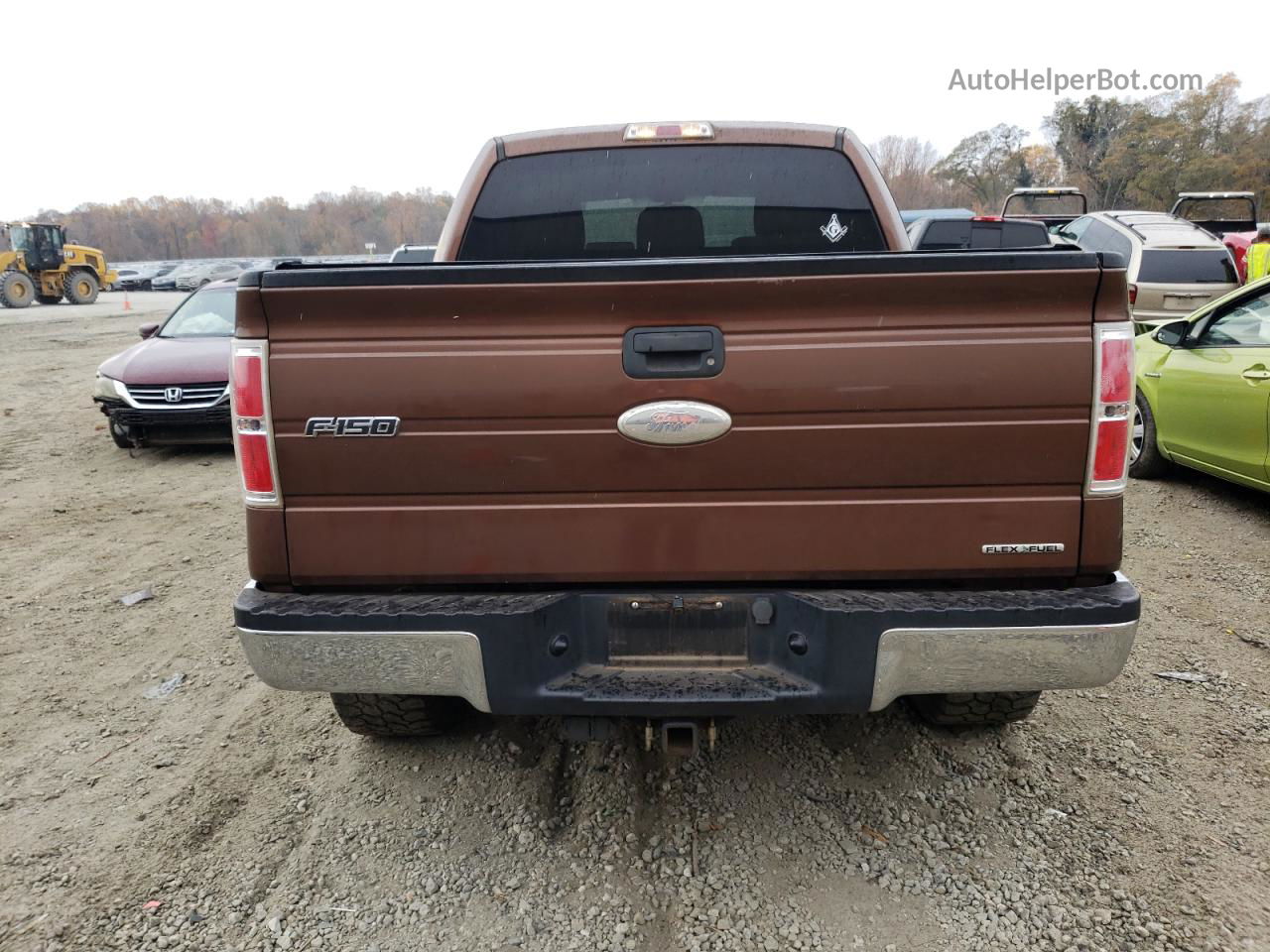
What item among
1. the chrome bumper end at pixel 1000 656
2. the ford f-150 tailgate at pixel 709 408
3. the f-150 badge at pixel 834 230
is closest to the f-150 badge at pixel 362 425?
the ford f-150 tailgate at pixel 709 408

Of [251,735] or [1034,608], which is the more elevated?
[1034,608]

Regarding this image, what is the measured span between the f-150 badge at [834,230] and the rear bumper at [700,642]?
1.84 metres

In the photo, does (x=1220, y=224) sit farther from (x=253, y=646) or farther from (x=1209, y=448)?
(x=253, y=646)

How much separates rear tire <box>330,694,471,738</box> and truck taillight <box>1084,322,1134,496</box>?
2.19m

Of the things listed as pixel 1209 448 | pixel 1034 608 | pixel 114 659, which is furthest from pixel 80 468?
pixel 1209 448

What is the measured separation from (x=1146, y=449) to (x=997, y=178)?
2228 inches

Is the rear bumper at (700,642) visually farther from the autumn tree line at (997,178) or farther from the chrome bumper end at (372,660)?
the autumn tree line at (997,178)

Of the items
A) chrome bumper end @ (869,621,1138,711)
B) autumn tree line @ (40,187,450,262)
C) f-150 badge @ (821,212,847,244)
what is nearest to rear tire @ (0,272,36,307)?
f-150 badge @ (821,212,847,244)

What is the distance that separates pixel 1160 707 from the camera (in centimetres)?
344

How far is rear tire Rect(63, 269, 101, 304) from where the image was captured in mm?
32094

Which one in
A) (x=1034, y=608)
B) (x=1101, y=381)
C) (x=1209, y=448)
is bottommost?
(x=1209, y=448)

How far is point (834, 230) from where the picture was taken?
3594 mm

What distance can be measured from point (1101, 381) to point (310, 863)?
8.66 ft

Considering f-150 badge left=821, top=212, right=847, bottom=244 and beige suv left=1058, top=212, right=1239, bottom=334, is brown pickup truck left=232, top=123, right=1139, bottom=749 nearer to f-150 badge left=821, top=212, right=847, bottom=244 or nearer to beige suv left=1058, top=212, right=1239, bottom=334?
f-150 badge left=821, top=212, right=847, bottom=244
